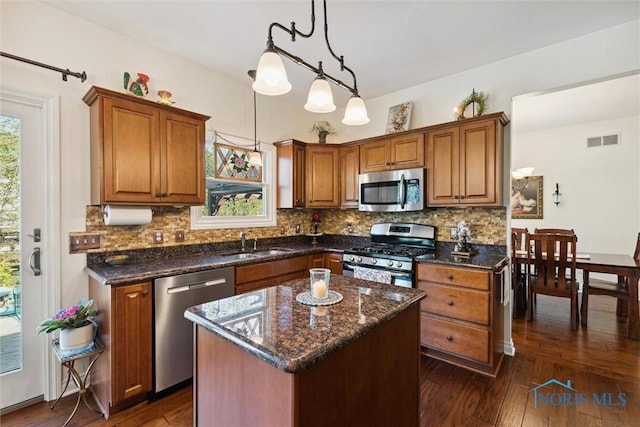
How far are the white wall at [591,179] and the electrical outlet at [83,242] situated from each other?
259 inches

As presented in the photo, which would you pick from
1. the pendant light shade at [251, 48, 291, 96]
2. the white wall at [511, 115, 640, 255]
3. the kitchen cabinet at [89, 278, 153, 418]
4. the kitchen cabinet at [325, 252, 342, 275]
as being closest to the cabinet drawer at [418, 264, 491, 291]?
the kitchen cabinet at [325, 252, 342, 275]

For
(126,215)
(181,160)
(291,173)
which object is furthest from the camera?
(291,173)

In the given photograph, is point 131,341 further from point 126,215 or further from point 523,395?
point 523,395

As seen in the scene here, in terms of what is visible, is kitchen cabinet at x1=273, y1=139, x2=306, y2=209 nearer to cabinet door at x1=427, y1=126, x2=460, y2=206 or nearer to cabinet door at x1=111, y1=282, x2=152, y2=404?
cabinet door at x1=427, y1=126, x2=460, y2=206

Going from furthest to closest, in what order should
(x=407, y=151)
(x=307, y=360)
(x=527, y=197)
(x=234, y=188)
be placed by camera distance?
(x=527, y=197) → (x=234, y=188) → (x=407, y=151) → (x=307, y=360)

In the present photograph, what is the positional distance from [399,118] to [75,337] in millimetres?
3564

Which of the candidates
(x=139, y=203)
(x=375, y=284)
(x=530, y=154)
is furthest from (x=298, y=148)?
(x=530, y=154)

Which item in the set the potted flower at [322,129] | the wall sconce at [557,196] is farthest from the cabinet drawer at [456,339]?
the wall sconce at [557,196]

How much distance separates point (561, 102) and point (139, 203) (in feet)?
17.3

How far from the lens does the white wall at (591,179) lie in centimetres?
450

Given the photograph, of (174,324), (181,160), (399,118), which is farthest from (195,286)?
(399,118)

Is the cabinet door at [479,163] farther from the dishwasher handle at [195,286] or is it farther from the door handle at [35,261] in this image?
the door handle at [35,261]

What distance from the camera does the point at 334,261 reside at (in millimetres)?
3402

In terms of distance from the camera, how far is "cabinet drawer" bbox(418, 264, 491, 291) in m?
2.40
